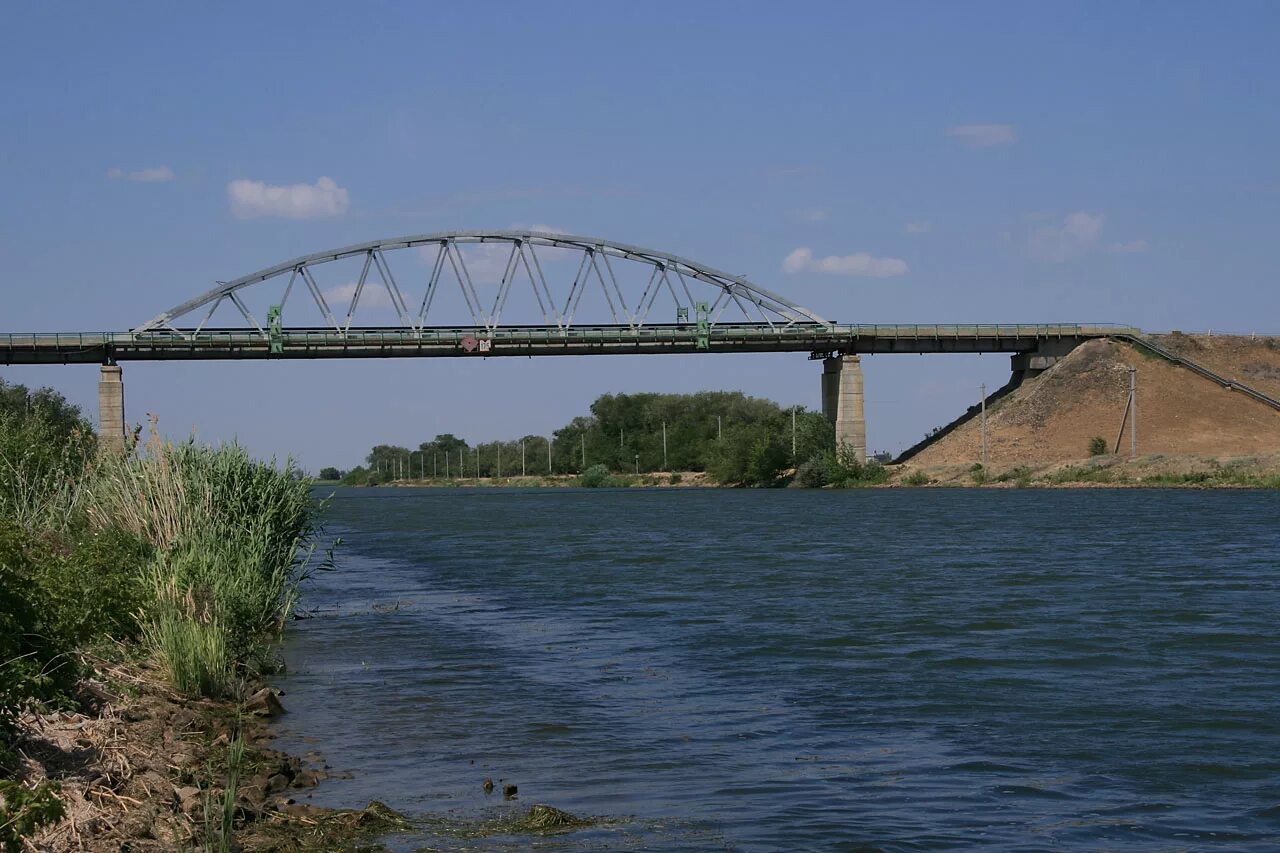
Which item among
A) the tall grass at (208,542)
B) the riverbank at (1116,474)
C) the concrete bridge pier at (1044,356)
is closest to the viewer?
the tall grass at (208,542)

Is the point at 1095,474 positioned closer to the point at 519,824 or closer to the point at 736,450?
the point at 736,450

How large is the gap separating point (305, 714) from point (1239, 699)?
1091 centimetres

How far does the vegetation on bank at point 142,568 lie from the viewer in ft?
36.1

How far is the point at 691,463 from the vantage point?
17600 centimetres

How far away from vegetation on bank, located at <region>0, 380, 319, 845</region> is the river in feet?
4.34

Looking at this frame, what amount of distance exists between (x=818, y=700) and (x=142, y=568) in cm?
838

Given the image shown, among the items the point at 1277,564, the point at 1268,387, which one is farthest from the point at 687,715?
the point at 1268,387

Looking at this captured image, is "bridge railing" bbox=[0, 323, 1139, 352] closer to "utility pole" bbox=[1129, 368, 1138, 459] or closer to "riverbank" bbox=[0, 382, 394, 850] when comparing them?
"utility pole" bbox=[1129, 368, 1138, 459]

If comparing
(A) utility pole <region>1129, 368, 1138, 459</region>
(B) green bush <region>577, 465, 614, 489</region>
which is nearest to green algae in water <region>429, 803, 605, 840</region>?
(A) utility pole <region>1129, 368, 1138, 459</region>

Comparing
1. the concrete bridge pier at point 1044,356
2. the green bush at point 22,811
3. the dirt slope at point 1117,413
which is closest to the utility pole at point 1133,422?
the dirt slope at point 1117,413

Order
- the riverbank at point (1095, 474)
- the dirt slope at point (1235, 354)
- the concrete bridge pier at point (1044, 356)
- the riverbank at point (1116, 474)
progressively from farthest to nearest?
the concrete bridge pier at point (1044, 356), the dirt slope at point (1235, 354), the riverbank at point (1095, 474), the riverbank at point (1116, 474)

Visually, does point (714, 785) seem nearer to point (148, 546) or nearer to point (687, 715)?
point (687, 715)

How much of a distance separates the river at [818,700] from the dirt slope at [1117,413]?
6656cm

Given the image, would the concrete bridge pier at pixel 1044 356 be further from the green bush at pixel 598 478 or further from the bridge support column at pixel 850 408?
the green bush at pixel 598 478
